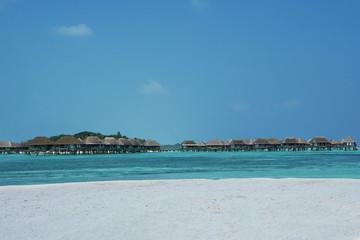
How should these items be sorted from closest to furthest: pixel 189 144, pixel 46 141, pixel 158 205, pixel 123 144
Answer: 1. pixel 158 205
2. pixel 46 141
3. pixel 123 144
4. pixel 189 144

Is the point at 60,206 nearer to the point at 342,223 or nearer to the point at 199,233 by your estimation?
the point at 199,233

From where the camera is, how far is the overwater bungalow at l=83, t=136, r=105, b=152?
80250 millimetres

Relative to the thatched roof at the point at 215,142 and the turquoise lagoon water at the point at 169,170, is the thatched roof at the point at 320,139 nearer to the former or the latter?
the thatched roof at the point at 215,142

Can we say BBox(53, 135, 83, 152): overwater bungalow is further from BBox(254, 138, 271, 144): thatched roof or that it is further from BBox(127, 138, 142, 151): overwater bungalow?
BBox(254, 138, 271, 144): thatched roof

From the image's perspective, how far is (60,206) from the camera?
9297mm

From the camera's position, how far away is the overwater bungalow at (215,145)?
9831cm

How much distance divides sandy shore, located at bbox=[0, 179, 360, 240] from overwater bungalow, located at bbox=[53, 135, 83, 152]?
6705 centimetres

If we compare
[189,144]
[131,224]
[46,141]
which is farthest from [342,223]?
[189,144]

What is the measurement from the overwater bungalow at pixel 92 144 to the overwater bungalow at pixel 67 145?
1.89m

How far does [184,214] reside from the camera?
8070 mm

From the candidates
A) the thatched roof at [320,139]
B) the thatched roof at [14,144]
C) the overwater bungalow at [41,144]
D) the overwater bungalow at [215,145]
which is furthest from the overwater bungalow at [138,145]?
the thatched roof at [320,139]

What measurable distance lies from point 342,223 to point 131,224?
13.9ft

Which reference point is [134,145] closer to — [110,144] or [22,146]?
[110,144]

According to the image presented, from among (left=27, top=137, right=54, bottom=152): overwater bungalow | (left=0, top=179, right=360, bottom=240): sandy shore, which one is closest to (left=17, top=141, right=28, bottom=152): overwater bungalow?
(left=27, top=137, right=54, bottom=152): overwater bungalow
